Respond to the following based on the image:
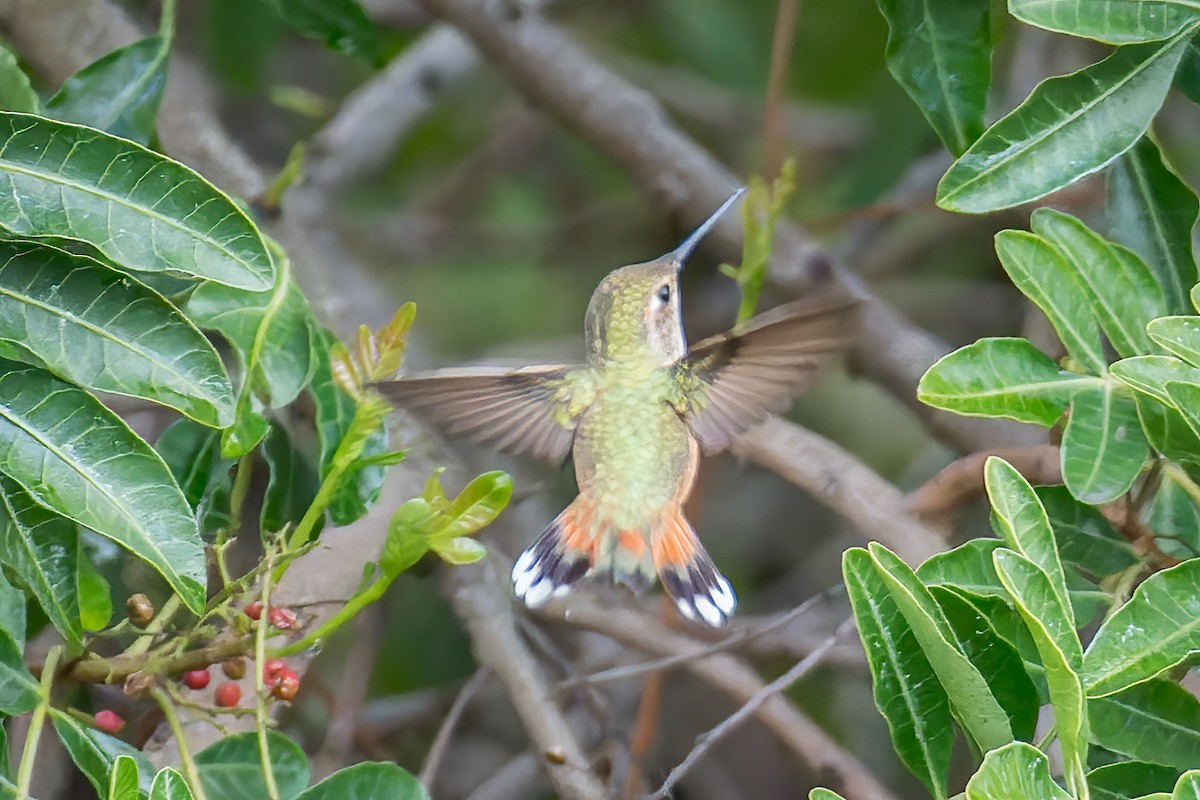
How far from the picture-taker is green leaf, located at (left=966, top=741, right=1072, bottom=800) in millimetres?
741

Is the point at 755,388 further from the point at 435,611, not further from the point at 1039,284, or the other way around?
the point at 435,611

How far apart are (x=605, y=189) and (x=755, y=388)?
1.59 metres

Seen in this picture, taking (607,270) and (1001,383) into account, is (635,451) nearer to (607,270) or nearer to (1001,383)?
(1001,383)

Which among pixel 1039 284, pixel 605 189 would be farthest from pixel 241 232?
pixel 605 189

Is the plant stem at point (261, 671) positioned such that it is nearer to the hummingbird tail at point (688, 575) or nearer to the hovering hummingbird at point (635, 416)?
the hovering hummingbird at point (635, 416)

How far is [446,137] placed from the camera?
279 cm

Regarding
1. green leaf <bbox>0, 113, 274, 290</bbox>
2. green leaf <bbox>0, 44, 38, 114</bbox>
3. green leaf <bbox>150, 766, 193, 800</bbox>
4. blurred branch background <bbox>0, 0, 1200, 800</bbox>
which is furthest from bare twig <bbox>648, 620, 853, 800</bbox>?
green leaf <bbox>0, 44, 38, 114</bbox>

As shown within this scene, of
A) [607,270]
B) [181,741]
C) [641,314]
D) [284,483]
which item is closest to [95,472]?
[181,741]

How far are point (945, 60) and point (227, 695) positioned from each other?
800 mm

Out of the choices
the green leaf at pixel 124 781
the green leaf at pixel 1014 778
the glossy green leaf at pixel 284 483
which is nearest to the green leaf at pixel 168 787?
the green leaf at pixel 124 781

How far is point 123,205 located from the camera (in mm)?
887

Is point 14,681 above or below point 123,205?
below

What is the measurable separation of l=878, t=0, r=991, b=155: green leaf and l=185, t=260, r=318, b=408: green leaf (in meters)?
0.56

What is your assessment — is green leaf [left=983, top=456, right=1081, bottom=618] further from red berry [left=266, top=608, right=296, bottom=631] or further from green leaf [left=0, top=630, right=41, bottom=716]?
green leaf [left=0, top=630, right=41, bottom=716]
